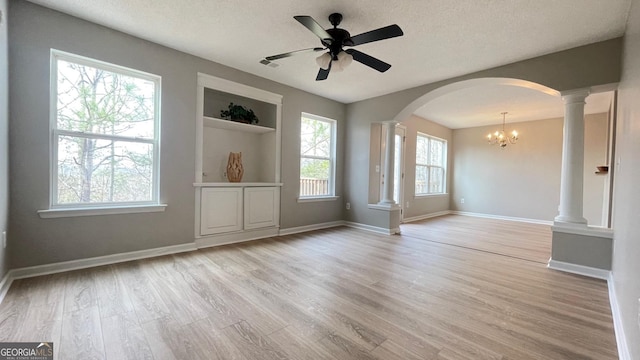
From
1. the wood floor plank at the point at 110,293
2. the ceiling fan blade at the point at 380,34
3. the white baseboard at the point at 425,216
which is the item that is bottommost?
the wood floor plank at the point at 110,293

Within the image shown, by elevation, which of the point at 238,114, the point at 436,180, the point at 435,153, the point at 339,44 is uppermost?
the point at 339,44

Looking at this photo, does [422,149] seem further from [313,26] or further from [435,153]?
[313,26]

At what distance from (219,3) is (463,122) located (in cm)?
658

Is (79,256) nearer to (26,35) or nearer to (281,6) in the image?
(26,35)

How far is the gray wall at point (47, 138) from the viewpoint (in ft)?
7.98

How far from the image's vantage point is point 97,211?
2814mm

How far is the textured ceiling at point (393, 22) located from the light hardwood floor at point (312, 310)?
2560 mm

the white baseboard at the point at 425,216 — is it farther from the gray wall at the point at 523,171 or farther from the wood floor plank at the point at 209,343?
the wood floor plank at the point at 209,343

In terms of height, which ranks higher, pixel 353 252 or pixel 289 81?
pixel 289 81

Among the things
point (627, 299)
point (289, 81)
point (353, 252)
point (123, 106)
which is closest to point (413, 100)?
point (289, 81)

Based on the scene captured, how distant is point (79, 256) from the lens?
2.75 meters

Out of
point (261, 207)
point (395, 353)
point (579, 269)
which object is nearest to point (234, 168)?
point (261, 207)

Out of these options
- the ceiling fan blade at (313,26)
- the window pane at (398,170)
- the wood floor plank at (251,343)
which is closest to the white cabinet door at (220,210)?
the wood floor plank at (251,343)

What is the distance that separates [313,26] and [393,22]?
96 cm
